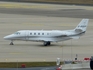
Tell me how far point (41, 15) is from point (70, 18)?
6.92 meters

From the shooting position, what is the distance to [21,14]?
97.2 m

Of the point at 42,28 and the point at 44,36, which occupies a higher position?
the point at 42,28

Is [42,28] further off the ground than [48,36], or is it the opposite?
[42,28]

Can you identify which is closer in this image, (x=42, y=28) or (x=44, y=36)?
(x=44, y=36)

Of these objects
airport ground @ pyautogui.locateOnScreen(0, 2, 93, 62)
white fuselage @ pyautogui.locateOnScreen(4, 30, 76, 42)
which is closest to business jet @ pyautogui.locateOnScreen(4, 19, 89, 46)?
white fuselage @ pyautogui.locateOnScreen(4, 30, 76, 42)

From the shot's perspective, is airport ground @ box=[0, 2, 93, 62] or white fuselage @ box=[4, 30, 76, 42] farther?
white fuselage @ box=[4, 30, 76, 42]

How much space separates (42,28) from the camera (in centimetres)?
7562

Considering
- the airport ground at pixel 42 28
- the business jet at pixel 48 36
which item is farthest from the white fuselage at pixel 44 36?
the airport ground at pixel 42 28

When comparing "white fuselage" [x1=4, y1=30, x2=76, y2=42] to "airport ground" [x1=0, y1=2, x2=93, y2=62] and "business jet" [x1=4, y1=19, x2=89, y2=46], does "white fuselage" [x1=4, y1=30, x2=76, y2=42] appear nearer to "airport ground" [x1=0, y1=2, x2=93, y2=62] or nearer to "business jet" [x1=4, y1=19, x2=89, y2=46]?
"business jet" [x1=4, y1=19, x2=89, y2=46]

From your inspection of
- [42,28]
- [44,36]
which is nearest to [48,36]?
[44,36]

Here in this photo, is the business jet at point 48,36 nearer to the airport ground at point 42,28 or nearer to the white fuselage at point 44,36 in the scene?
the white fuselage at point 44,36

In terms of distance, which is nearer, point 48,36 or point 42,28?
point 48,36

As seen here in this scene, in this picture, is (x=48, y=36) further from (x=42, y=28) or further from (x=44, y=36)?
(x=42, y=28)

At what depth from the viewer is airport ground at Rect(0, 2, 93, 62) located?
4989cm
